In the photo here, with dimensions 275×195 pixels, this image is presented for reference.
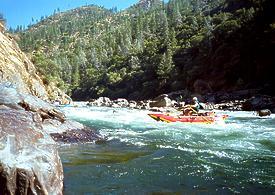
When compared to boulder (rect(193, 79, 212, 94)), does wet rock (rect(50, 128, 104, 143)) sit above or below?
below

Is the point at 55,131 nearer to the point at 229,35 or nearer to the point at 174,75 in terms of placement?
the point at 229,35

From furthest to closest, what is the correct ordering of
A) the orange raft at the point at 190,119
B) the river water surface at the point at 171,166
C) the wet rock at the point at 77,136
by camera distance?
the orange raft at the point at 190,119 < the wet rock at the point at 77,136 < the river water surface at the point at 171,166

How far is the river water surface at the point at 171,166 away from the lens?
25.6 feet

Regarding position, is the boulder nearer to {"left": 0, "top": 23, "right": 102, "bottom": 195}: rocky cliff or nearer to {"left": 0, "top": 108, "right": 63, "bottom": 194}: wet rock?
{"left": 0, "top": 23, "right": 102, "bottom": 195}: rocky cliff

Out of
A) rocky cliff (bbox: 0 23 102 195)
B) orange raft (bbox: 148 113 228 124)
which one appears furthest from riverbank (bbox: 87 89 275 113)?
rocky cliff (bbox: 0 23 102 195)

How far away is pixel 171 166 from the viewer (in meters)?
9.85

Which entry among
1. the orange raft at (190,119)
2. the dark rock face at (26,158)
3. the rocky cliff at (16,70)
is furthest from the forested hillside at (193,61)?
the dark rock face at (26,158)

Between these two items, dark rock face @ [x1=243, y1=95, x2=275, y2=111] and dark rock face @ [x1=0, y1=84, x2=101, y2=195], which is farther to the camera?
dark rock face @ [x1=243, y1=95, x2=275, y2=111]

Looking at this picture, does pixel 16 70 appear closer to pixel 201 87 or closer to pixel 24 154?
pixel 201 87

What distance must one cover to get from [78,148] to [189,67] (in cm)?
5069

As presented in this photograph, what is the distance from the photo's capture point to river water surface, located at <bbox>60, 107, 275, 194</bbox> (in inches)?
307

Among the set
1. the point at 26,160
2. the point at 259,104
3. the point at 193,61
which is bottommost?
the point at 26,160

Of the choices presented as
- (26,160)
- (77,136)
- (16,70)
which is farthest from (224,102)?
(26,160)

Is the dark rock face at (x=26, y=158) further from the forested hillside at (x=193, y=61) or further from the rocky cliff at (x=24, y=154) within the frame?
the forested hillside at (x=193, y=61)
